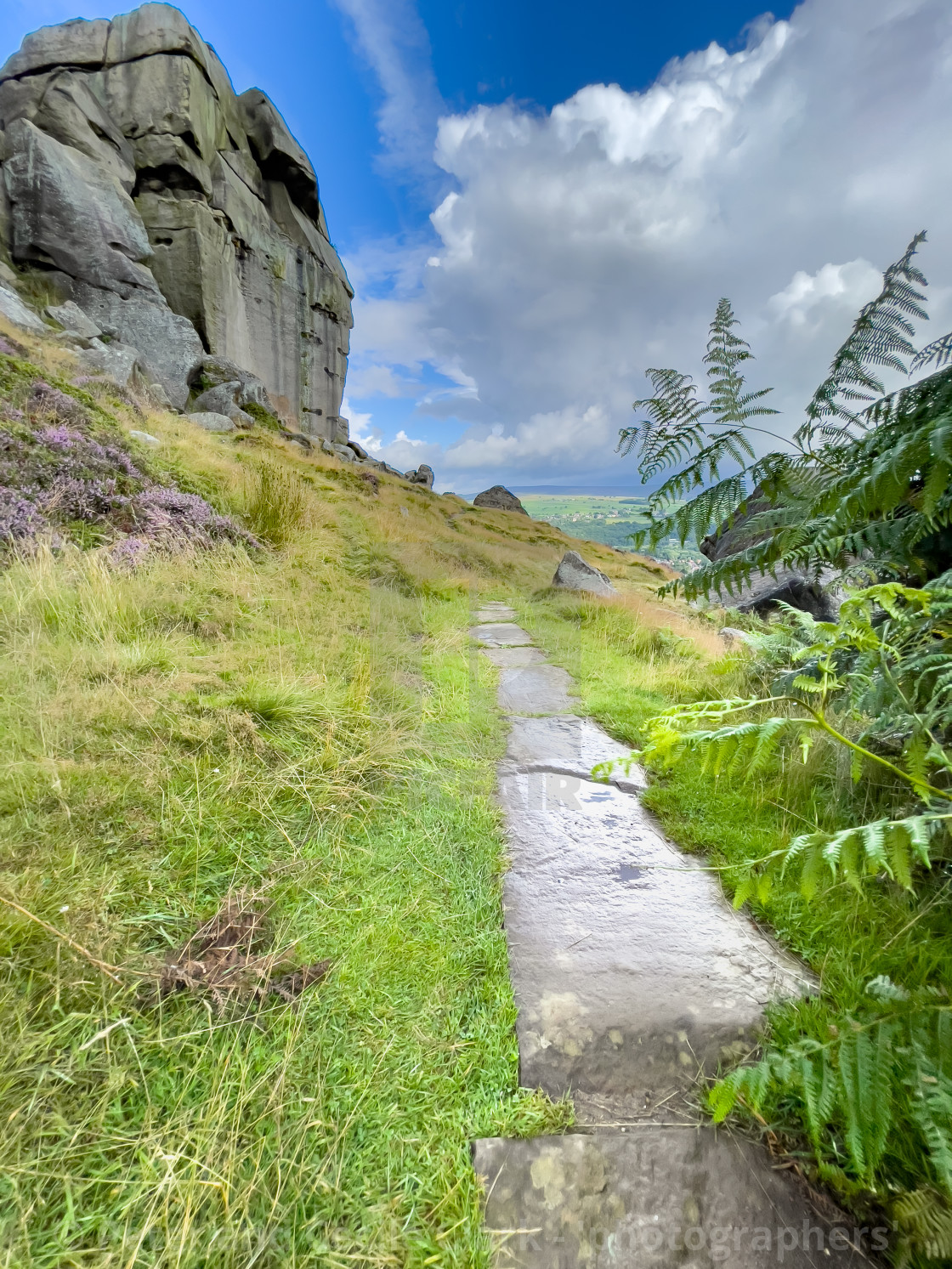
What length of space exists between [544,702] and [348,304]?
116 ft

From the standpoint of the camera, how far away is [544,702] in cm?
394

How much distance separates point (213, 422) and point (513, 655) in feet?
44.3

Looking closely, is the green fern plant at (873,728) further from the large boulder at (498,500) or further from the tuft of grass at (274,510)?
the large boulder at (498,500)

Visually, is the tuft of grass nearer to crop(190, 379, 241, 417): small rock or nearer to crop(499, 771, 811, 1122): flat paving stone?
crop(499, 771, 811, 1122): flat paving stone

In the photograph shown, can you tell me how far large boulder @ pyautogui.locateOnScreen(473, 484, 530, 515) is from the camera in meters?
33.4

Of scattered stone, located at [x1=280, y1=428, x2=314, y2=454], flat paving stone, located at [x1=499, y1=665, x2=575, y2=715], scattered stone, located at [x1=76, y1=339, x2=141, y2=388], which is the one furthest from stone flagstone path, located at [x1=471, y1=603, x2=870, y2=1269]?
scattered stone, located at [x1=280, y1=428, x2=314, y2=454]

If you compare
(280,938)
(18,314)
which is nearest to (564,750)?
(280,938)

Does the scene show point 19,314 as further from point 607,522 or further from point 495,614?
point 607,522

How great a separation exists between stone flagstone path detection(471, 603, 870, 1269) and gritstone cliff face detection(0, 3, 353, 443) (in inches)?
685

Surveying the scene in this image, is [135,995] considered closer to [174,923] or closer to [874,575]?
[174,923]

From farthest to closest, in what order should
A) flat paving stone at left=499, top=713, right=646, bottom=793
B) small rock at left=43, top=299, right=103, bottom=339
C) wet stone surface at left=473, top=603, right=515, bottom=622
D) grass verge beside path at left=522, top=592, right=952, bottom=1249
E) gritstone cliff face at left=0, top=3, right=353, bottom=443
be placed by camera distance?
gritstone cliff face at left=0, top=3, right=353, bottom=443, small rock at left=43, top=299, right=103, bottom=339, wet stone surface at left=473, top=603, right=515, bottom=622, flat paving stone at left=499, top=713, right=646, bottom=793, grass verge beside path at left=522, top=592, right=952, bottom=1249

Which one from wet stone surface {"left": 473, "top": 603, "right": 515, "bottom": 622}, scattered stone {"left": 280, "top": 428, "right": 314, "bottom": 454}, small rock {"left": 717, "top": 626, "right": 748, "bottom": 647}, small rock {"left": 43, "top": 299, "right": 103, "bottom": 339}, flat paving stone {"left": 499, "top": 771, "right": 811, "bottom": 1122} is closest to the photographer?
flat paving stone {"left": 499, "top": 771, "right": 811, "bottom": 1122}

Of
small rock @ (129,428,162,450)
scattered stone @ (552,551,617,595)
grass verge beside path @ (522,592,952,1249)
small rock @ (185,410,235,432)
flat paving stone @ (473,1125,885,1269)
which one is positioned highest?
small rock @ (185,410,235,432)

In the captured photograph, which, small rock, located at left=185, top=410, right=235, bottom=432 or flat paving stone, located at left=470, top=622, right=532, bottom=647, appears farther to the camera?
small rock, located at left=185, top=410, right=235, bottom=432
